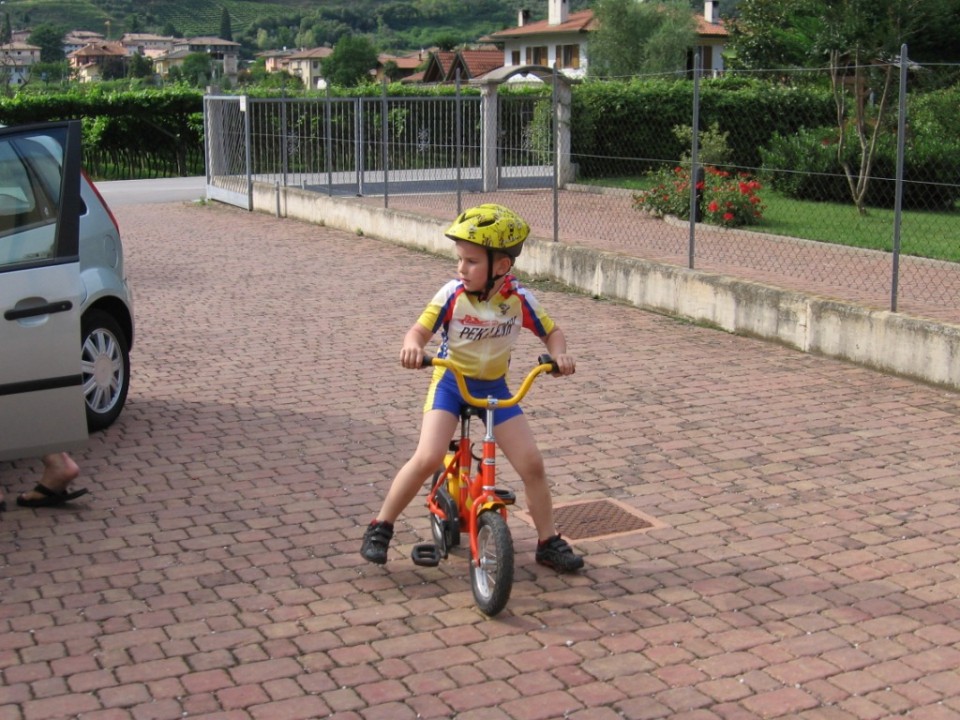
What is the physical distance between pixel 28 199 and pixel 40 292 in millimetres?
679

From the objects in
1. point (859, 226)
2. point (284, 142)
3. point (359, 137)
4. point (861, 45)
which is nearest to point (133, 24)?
point (284, 142)

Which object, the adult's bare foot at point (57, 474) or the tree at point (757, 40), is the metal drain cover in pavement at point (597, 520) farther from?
the tree at point (757, 40)

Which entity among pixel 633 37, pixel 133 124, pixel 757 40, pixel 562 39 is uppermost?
pixel 562 39

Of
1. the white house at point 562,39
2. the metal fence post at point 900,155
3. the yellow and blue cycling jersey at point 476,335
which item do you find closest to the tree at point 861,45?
the metal fence post at point 900,155

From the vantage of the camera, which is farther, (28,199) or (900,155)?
(900,155)

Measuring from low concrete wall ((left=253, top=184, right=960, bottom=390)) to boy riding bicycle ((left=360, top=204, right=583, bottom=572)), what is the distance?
169 inches

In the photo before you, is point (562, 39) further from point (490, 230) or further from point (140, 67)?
point (490, 230)

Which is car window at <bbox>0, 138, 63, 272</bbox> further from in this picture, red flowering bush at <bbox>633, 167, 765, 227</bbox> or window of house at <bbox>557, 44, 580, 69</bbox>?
window of house at <bbox>557, 44, 580, 69</bbox>

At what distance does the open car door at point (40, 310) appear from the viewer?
5.59m

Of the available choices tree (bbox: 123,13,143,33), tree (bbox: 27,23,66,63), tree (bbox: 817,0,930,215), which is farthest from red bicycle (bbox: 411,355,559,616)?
tree (bbox: 123,13,143,33)

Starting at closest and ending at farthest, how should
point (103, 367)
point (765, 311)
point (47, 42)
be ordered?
point (103, 367) → point (765, 311) → point (47, 42)

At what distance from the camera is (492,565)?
4707 mm

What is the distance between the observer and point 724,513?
5.93m

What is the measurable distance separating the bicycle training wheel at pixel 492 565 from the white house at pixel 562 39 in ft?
266
